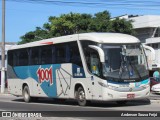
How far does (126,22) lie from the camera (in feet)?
170

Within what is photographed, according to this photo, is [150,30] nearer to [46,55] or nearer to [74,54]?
[46,55]

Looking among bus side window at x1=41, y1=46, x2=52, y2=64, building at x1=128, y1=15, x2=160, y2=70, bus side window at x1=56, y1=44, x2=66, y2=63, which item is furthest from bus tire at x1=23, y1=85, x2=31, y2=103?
building at x1=128, y1=15, x2=160, y2=70

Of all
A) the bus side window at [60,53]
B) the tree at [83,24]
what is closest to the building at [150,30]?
the tree at [83,24]

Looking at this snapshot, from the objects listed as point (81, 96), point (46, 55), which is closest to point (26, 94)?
point (46, 55)

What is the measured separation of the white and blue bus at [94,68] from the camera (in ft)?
66.8

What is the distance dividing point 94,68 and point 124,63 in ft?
4.38

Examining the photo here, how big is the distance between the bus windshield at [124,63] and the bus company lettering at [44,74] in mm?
A: 4606

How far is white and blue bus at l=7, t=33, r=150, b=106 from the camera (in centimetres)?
2036

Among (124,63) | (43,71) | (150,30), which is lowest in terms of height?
(43,71)

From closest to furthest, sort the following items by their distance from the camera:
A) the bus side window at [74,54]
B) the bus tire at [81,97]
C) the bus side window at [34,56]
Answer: the bus tire at [81,97]
the bus side window at [74,54]
the bus side window at [34,56]

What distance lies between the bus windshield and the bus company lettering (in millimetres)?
4606

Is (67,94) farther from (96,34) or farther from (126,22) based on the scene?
(126,22)

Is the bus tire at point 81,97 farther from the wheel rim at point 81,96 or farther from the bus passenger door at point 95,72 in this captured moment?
the bus passenger door at point 95,72

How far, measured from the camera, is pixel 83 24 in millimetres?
52781
